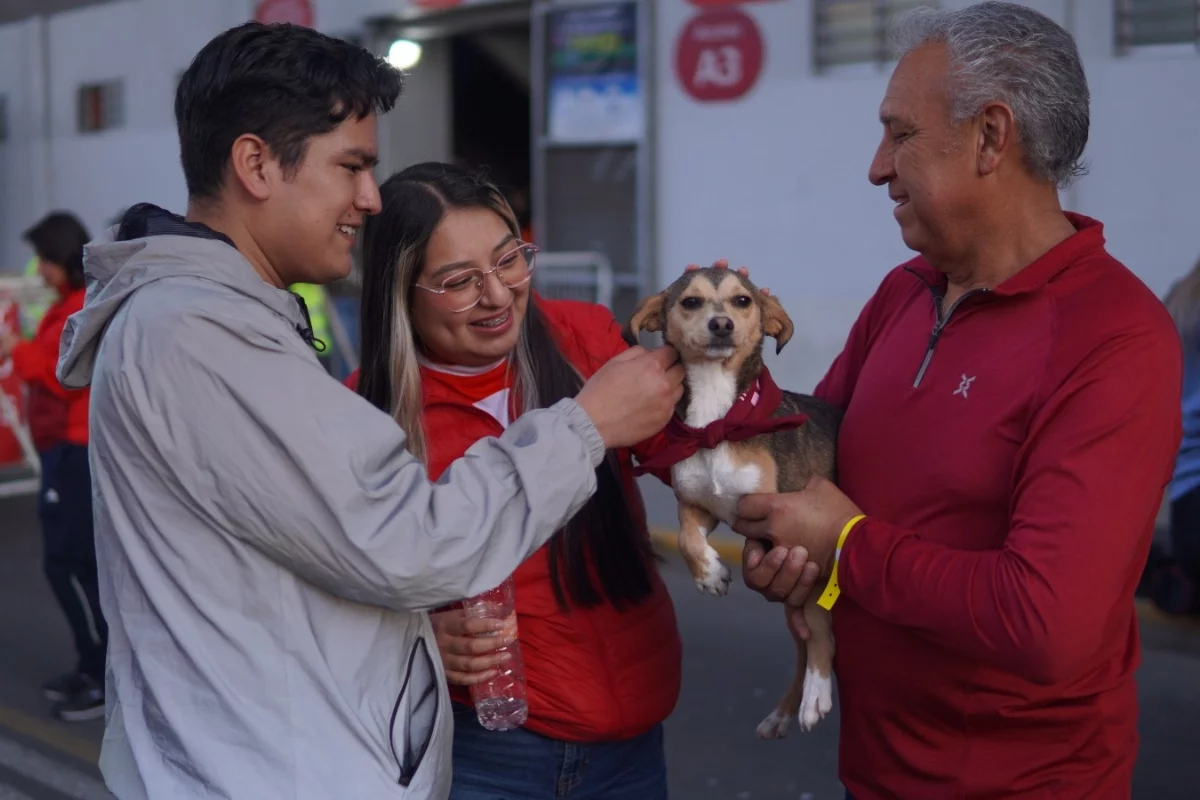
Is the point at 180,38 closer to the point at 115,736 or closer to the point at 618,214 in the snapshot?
the point at 618,214

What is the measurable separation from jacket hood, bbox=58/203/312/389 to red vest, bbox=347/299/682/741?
65 centimetres

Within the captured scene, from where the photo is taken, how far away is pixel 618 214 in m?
11.7

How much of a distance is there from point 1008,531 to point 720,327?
82 centimetres

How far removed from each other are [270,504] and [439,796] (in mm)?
602

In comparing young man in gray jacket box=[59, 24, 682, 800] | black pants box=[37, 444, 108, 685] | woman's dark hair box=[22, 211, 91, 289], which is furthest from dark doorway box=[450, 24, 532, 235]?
young man in gray jacket box=[59, 24, 682, 800]

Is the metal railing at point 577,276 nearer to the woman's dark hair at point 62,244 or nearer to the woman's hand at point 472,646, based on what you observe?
the woman's dark hair at point 62,244

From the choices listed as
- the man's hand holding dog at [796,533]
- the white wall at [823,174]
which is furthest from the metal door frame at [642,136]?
the man's hand holding dog at [796,533]

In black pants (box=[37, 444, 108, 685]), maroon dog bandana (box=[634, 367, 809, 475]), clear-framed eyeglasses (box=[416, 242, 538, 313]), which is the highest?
clear-framed eyeglasses (box=[416, 242, 538, 313])

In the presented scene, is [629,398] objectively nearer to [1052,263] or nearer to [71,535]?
[1052,263]

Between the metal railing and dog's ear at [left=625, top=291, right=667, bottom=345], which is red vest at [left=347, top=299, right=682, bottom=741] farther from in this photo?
the metal railing

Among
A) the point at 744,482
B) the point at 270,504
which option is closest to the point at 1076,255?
the point at 744,482

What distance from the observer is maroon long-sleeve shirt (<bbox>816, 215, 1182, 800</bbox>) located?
1825 mm

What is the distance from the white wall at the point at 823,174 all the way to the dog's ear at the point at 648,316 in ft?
21.2

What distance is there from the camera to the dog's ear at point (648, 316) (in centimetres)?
280
